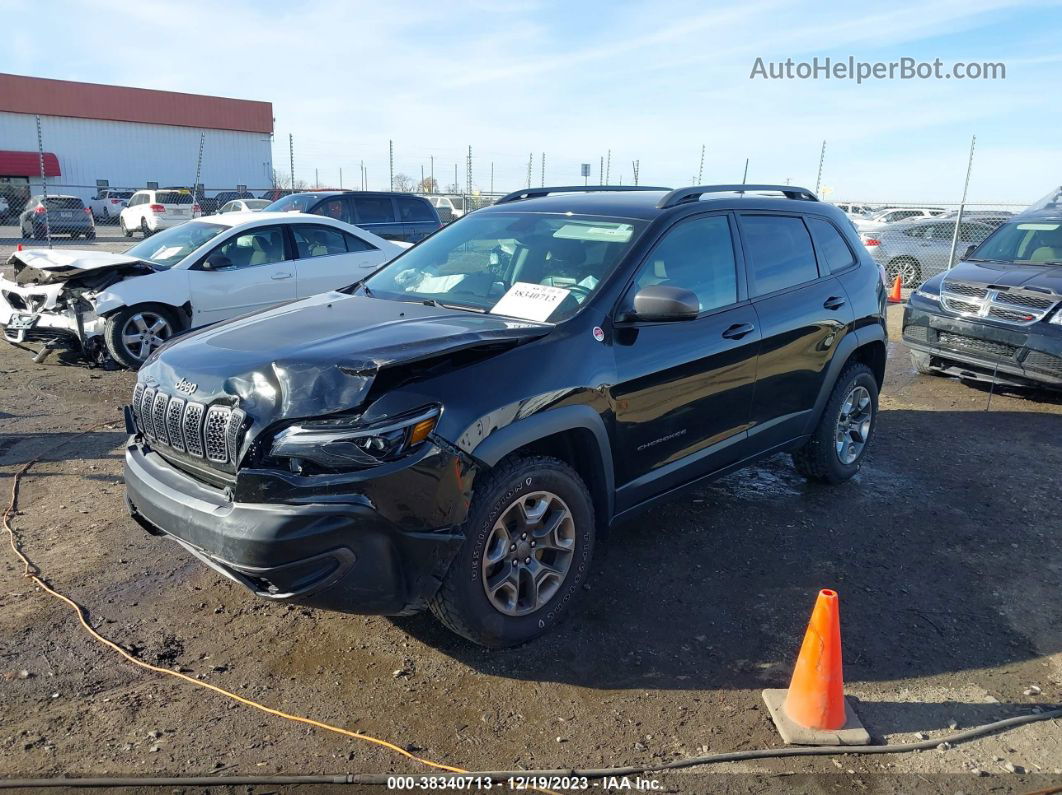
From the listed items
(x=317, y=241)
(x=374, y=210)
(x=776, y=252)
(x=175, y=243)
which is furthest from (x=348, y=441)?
(x=374, y=210)

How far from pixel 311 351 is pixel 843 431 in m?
3.84

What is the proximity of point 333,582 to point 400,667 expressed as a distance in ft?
2.26

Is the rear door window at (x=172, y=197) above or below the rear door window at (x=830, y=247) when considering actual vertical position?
below

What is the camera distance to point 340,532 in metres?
2.69

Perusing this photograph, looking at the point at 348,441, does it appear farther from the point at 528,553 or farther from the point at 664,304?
the point at 664,304

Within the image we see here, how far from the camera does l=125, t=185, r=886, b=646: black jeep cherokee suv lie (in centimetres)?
277

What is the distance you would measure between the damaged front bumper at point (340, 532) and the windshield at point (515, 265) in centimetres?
105

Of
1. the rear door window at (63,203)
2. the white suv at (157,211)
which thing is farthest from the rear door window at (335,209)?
the rear door window at (63,203)

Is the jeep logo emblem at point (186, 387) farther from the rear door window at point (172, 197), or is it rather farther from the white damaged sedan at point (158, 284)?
the rear door window at point (172, 197)

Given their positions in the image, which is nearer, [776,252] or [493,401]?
[493,401]

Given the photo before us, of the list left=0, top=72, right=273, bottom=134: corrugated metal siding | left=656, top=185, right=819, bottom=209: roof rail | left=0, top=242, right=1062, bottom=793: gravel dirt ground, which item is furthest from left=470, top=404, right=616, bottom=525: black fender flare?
left=0, top=72, right=273, bottom=134: corrugated metal siding

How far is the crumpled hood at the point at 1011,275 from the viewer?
300 inches

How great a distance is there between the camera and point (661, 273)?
3896mm

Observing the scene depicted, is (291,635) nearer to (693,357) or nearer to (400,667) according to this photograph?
(400,667)
